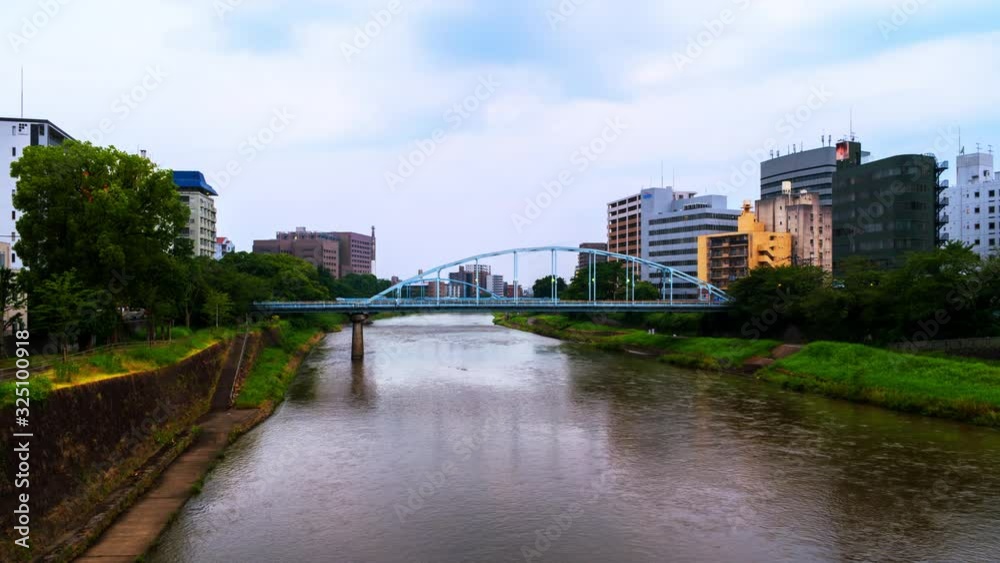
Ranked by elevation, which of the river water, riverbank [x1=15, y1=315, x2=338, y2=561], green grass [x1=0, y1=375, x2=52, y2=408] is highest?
green grass [x1=0, y1=375, x2=52, y2=408]

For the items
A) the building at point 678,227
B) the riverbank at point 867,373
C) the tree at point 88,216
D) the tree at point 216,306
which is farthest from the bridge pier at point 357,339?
the building at point 678,227

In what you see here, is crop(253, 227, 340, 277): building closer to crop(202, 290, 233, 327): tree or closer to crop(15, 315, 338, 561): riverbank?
crop(202, 290, 233, 327): tree

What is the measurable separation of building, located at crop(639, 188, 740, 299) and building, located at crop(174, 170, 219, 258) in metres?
57.1

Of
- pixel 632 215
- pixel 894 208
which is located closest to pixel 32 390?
pixel 894 208

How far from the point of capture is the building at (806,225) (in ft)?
252

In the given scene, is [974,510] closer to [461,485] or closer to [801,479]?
[801,479]

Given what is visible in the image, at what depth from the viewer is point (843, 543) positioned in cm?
1368

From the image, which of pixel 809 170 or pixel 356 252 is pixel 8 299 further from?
pixel 356 252

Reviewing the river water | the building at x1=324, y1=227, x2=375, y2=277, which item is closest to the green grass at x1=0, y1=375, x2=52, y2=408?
the river water

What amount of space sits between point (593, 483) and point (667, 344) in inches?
1350

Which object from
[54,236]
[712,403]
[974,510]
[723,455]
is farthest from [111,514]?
[712,403]

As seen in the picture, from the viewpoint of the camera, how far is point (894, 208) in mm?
56781

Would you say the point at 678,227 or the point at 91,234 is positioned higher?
the point at 678,227

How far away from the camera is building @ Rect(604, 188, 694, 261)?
308ft
